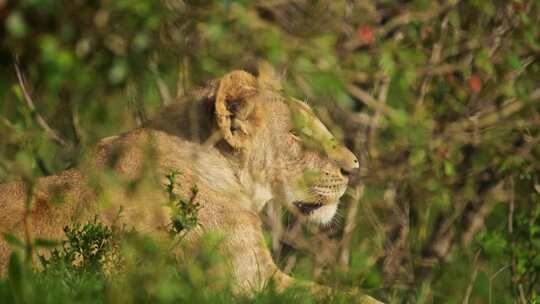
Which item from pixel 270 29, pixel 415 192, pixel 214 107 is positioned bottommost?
pixel 415 192

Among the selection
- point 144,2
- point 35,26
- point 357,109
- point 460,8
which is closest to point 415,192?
point 357,109

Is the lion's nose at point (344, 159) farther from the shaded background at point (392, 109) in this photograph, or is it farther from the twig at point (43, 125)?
the twig at point (43, 125)

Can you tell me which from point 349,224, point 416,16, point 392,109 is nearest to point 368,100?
point 392,109

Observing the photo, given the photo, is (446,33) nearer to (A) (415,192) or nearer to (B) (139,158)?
(A) (415,192)

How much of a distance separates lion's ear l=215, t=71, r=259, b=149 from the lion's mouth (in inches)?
22.1

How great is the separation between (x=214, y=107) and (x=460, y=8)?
2.56 meters

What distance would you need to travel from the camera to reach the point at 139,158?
499cm

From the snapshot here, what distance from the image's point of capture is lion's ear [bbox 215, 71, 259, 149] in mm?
5152

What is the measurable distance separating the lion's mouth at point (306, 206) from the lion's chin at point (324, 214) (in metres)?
0.02

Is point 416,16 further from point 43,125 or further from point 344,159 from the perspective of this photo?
point 43,125

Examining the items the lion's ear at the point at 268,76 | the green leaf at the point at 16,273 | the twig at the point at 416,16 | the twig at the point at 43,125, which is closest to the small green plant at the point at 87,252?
the green leaf at the point at 16,273

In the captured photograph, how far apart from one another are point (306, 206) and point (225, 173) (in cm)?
68

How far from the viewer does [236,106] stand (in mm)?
5230

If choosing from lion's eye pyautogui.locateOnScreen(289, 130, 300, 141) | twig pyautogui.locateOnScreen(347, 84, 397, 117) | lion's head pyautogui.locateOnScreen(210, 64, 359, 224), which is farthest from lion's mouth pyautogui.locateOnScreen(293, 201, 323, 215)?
twig pyautogui.locateOnScreen(347, 84, 397, 117)
